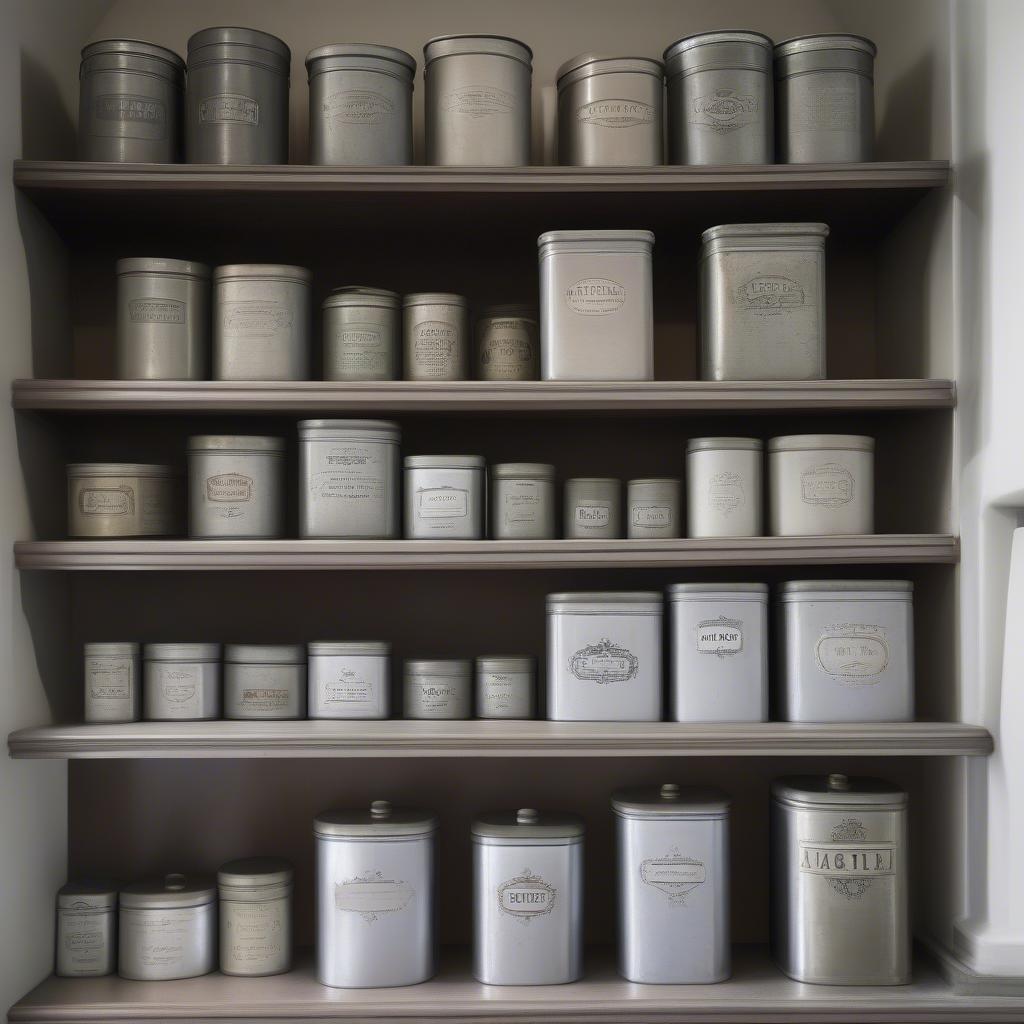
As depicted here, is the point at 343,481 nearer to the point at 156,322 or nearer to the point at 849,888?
the point at 156,322

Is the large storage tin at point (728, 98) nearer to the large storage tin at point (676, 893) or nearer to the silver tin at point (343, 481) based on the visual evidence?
the silver tin at point (343, 481)

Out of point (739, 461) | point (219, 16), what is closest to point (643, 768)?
point (739, 461)

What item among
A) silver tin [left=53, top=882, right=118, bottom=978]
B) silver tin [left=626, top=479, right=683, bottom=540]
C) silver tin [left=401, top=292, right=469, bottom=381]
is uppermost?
silver tin [left=401, top=292, right=469, bottom=381]

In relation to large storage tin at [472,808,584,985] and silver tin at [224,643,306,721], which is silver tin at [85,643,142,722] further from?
large storage tin at [472,808,584,985]

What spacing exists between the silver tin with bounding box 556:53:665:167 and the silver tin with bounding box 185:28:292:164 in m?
0.53

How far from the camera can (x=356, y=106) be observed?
1902mm

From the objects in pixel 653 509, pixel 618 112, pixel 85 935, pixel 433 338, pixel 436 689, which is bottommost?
pixel 85 935

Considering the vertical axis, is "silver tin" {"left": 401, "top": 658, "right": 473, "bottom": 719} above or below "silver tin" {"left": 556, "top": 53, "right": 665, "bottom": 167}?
below

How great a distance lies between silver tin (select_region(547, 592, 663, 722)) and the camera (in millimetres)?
1881

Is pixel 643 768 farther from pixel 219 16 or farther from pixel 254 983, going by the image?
pixel 219 16

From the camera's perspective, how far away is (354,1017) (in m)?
1.78

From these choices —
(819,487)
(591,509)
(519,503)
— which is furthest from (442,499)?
(819,487)

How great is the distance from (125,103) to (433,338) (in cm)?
65

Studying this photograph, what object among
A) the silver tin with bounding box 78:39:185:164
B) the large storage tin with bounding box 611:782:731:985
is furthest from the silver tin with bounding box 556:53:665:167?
the large storage tin with bounding box 611:782:731:985
